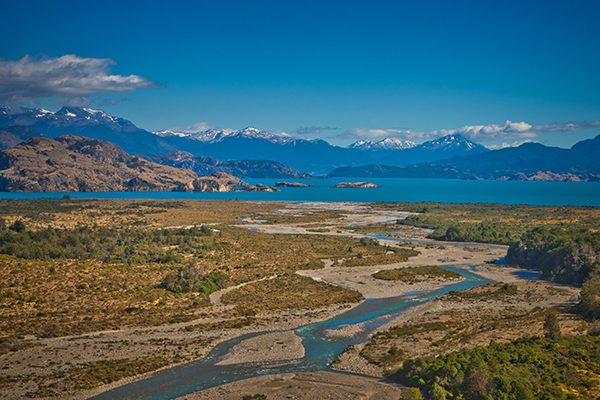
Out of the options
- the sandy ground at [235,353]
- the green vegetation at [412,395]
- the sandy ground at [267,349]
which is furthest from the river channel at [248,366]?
the green vegetation at [412,395]

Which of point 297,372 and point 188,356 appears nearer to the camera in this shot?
point 297,372

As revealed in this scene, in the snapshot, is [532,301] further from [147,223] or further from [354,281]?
[147,223]

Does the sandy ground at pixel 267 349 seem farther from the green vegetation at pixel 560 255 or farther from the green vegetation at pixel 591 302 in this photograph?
the green vegetation at pixel 560 255

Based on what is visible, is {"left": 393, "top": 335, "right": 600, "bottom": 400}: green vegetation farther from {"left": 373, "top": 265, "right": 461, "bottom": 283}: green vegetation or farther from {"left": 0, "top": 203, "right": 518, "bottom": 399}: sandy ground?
{"left": 373, "top": 265, "right": 461, "bottom": 283}: green vegetation

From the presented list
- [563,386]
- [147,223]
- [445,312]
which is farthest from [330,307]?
[147,223]

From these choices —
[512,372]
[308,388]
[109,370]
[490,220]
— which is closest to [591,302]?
[512,372]

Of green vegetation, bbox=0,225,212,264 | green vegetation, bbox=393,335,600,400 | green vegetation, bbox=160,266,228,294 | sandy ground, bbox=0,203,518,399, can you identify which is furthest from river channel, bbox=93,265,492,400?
green vegetation, bbox=0,225,212,264

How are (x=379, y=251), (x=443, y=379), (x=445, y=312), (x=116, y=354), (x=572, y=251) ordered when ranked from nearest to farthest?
(x=443, y=379) < (x=116, y=354) < (x=445, y=312) < (x=572, y=251) < (x=379, y=251)
